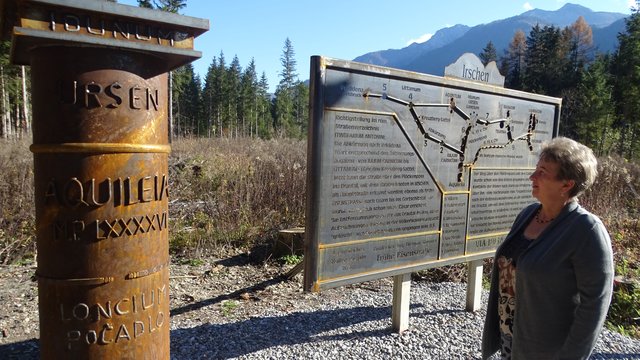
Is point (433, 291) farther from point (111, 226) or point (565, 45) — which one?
point (565, 45)

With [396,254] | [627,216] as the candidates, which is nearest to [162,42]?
[396,254]

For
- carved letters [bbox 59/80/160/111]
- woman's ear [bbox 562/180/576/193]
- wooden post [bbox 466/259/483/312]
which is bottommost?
wooden post [bbox 466/259/483/312]

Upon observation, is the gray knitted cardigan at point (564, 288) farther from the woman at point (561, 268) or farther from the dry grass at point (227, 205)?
the dry grass at point (227, 205)

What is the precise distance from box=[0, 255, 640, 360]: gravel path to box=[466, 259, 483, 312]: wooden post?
0.11 m

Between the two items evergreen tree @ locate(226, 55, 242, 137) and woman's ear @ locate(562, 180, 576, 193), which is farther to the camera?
evergreen tree @ locate(226, 55, 242, 137)

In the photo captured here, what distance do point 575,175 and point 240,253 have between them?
478cm

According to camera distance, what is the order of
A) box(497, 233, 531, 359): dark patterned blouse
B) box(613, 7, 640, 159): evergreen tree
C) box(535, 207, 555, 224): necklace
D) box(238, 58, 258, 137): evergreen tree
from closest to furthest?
box(535, 207, 555, 224): necklace → box(497, 233, 531, 359): dark patterned blouse → box(613, 7, 640, 159): evergreen tree → box(238, 58, 258, 137): evergreen tree

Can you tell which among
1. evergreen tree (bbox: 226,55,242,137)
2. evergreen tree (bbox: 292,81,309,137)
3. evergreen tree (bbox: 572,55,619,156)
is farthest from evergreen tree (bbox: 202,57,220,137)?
evergreen tree (bbox: 572,55,619,156)

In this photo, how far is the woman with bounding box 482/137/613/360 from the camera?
6.84ft

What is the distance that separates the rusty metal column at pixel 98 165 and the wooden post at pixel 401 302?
256 cm

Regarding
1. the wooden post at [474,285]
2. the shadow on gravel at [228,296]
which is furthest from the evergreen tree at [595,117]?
the shadow on gravel at [228,296]

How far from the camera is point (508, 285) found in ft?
8.68

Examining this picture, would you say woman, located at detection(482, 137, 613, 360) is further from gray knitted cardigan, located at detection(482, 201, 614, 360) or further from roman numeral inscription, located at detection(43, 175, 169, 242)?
roman numeral inscription, located at detection(43, 175, 169, 242)

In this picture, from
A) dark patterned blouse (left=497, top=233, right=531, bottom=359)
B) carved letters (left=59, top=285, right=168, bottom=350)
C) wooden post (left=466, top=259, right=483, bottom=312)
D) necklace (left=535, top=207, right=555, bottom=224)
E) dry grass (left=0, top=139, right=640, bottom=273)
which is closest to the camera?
carved letters (left=59, top=285, right=168, bottom=350)
